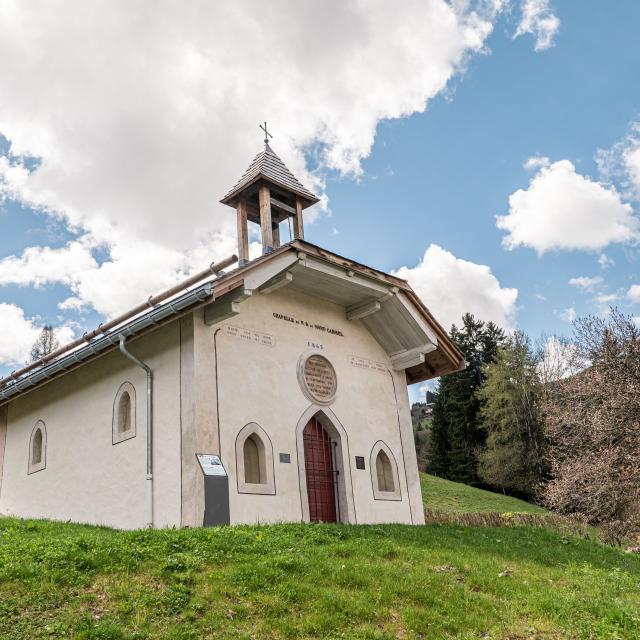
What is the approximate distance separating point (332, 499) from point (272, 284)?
5116 mm

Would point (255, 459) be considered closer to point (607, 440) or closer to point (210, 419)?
point (210, 419)

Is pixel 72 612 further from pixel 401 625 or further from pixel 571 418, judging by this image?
pixel 571 418

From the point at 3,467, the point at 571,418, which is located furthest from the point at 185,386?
the point at 571,418

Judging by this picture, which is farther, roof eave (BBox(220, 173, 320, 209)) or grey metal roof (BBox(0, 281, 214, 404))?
roof eave (BBox(220, 173, 320, 209))

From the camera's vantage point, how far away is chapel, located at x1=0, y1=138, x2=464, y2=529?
13.8 m

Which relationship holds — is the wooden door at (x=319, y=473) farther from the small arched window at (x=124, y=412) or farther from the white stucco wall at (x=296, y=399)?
the small arched window at (x=124, y=412)

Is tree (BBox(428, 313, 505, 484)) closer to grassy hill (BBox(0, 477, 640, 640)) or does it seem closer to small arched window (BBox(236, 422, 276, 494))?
small arched window (BBox(236, 422, 276, 494))

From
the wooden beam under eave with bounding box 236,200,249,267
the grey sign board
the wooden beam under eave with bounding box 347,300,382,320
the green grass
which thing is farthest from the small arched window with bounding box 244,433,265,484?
the green grass

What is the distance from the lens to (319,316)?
17141 millimetres

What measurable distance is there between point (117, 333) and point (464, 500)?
95.3ft

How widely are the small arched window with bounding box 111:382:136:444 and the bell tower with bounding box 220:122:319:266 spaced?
13.1 ft

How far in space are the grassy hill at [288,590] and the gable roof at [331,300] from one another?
492 centimetres

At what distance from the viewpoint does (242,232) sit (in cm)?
1766

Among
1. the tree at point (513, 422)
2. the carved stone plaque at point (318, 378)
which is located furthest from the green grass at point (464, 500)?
the carved stone plaque at point (318, 378)
